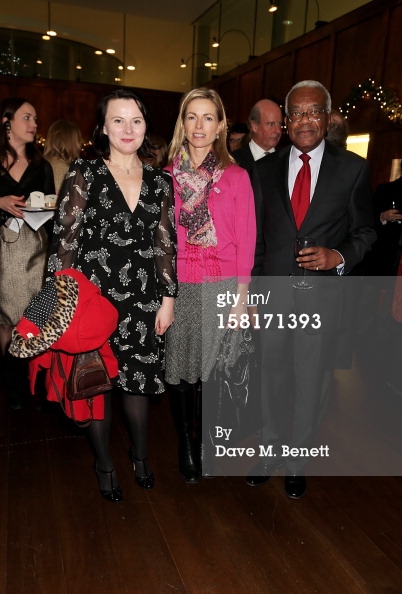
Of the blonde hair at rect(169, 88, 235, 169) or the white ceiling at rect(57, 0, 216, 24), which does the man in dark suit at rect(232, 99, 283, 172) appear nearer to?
the blonde hair at rect(169, 88, 235, 169)

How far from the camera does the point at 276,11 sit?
7.35 m

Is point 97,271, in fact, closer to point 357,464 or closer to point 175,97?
point 357,464

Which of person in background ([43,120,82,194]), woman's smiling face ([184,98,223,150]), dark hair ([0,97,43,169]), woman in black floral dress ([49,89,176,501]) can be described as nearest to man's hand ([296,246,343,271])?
woman in black floral dress ([49,89,176,501])

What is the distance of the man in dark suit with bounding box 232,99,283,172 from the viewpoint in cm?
320

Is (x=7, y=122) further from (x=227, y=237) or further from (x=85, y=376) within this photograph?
(x=85, y=376)

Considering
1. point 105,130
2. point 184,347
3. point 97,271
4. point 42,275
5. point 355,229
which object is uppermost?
point 105,130

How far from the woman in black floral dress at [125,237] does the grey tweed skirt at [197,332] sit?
0.12 metres

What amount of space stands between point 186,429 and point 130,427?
31 centimetres

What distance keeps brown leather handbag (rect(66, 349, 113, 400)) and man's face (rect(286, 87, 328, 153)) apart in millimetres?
1213

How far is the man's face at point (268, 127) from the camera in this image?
320 cm

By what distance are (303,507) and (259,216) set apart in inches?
51.5

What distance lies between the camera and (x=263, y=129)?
3.22m

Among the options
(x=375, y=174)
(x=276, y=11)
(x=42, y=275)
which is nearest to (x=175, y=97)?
(x=276, y=11)

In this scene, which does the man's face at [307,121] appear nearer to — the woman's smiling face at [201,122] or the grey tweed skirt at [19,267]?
the woman's smiling face at [201,122]
